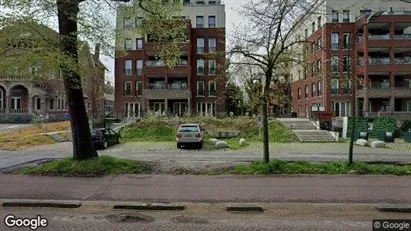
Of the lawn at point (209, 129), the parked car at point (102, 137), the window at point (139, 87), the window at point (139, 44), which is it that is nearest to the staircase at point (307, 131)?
the lawn at point (209, 129)

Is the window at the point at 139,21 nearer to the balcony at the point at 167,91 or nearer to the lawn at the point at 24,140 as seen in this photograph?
the lawn at the point at 24,140

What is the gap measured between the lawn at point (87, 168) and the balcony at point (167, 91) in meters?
34.3

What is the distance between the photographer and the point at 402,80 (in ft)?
159

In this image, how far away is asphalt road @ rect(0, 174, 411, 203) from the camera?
30.7ft

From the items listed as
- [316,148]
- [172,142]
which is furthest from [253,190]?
[172,142]

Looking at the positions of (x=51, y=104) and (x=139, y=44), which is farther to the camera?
(x=51, y=104)

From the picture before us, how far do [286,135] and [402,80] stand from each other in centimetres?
2555

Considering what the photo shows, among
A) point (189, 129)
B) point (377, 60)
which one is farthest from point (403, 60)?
point (189, 129)

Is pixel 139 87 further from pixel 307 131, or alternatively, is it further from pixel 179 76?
pixel 307 131

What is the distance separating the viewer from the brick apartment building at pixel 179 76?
48281 millimetres

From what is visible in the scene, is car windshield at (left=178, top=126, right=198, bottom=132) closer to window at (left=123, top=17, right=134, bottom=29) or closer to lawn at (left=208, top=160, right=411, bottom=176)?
window at (left=123, top=17, right=134, bottom=29)

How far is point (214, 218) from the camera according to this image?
25.4ft

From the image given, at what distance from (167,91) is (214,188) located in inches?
1511

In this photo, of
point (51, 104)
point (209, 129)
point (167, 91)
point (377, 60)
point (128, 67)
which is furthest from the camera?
point (51, 104)
